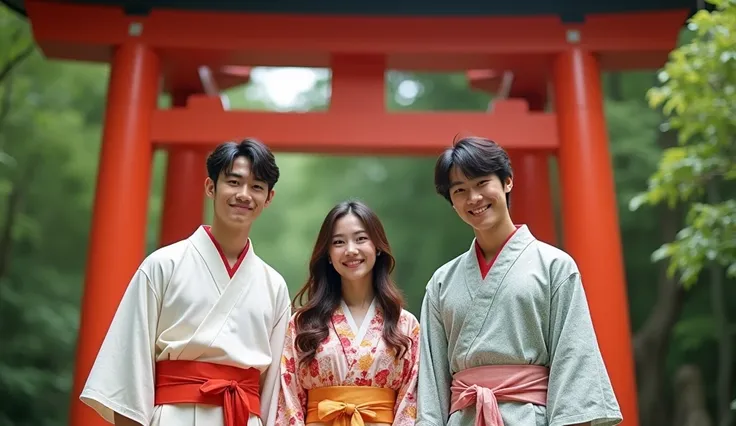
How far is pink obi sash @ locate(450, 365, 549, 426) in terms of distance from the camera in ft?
8.86

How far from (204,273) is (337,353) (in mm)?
714

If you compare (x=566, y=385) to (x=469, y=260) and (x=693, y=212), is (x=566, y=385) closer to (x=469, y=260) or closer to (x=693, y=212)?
(x=469, y=260)

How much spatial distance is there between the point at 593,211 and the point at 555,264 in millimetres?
2421

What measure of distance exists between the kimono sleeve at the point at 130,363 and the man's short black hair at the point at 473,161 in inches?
54.5

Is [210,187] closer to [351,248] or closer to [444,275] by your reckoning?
[351,248]

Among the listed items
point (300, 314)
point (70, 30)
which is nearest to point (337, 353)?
point (300, 314)

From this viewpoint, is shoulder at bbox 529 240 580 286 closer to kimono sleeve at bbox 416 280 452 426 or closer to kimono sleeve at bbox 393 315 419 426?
kimono sleeve at bbox 416 280 452 426

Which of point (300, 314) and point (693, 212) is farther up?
→ point (693, 212)

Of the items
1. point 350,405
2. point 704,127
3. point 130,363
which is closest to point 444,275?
point 350,405

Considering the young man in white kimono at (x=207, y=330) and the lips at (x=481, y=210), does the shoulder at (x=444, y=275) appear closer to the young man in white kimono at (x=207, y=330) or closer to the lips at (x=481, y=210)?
the lips at (x=481, y=210)

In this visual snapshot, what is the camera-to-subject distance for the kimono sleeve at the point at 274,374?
3141 millimetres

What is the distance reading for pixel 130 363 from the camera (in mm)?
2918

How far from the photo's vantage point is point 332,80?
5676 mm

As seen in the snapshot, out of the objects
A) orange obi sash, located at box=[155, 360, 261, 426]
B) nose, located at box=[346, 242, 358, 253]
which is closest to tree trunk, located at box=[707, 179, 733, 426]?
nose, located at box=[346, 242, 358, 253]
